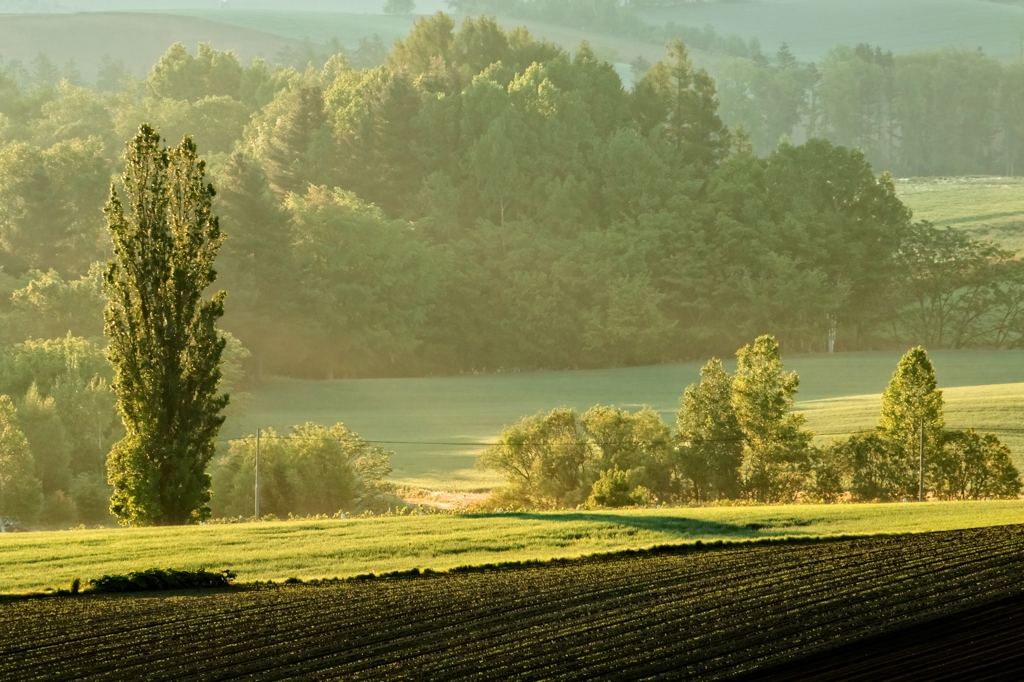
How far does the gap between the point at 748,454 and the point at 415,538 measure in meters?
12.8

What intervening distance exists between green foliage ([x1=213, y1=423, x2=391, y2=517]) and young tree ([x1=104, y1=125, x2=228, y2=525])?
27.9 ft

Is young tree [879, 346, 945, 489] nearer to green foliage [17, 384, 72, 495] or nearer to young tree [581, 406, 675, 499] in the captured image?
young tree [581, 406, 675, 499]

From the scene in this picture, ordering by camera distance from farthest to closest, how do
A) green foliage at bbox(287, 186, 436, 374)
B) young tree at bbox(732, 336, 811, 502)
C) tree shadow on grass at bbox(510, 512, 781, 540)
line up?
green foliage at bbox(287, 186, 436, 374), young tree at bbox(732, 336, 811, 502), tree shadow on grass at bbox(510, 512, 781, 540)

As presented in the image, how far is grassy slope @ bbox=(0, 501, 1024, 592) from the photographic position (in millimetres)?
13094

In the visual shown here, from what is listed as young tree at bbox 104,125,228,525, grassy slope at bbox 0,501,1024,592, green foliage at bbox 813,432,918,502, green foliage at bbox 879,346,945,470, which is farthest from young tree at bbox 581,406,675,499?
young tree at bbox 104,125,228,525

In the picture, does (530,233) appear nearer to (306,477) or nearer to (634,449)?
(306,477)

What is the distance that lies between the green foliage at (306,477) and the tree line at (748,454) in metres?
3.39

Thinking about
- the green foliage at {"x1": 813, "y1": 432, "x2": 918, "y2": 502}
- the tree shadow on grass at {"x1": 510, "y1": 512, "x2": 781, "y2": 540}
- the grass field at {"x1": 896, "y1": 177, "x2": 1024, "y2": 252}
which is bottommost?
the green foliage at {"x1": 813, "y1": 432, "x2": 918, "y2": 502}

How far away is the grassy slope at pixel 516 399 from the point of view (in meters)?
35.5

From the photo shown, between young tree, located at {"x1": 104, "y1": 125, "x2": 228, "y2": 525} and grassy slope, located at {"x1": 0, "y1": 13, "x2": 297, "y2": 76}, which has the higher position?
grassy slope, located at {"x1": 0, "y1": 13, "x2": 297, "y2": 76}

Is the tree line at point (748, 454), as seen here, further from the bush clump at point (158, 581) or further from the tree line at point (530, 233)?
the tree line at point (530, 233)

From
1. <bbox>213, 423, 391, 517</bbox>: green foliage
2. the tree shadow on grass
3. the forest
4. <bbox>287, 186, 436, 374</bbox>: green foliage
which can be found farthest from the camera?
the forest

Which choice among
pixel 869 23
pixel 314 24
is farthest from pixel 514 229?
pixel 869 23

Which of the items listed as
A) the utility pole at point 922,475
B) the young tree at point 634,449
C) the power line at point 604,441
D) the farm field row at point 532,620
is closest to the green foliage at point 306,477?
the power line at point 604,441
